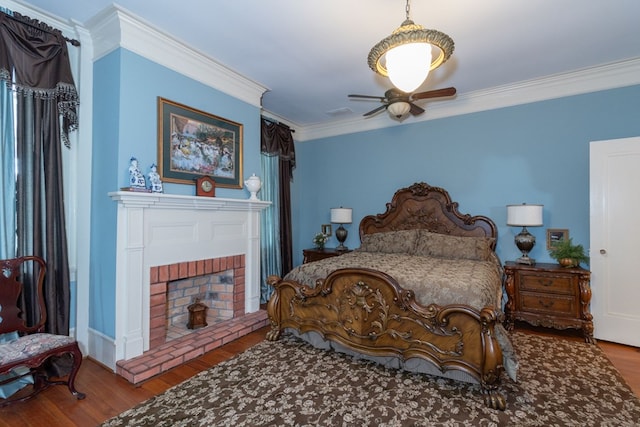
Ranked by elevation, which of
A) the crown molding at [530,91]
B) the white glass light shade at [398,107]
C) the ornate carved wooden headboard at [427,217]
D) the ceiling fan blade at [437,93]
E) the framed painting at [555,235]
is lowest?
the framed painting at [555,235]

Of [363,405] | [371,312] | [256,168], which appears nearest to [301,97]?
[256,168]

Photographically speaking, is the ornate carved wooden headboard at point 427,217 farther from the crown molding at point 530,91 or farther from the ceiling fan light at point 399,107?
the ceiling fan light at point 399,107

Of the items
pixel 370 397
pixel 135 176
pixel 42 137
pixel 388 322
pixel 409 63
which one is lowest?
pixel 370 397

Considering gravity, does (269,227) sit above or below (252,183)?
below

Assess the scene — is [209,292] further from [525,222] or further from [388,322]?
[525,222]

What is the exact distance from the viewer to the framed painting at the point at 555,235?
138 inches

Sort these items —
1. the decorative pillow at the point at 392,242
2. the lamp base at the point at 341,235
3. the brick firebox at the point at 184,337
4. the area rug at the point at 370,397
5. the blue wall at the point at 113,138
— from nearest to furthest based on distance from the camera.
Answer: the area rug at the point at 370,397 < the brick firebox at the point at 184,337 < the blue wall at the point at 113,138 < the decorative pillow at the point at 392,242 < the lamp base at the point at 341,235

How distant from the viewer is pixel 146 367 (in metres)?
2.37

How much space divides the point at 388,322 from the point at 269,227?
2740 mm

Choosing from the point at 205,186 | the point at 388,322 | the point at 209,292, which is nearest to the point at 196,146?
the point at 205,186

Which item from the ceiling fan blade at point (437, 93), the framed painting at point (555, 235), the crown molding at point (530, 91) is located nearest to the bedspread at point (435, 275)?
the framed painting at point (555, 235)

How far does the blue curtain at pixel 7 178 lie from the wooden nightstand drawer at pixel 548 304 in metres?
4.83

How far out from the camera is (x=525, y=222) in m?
3.35

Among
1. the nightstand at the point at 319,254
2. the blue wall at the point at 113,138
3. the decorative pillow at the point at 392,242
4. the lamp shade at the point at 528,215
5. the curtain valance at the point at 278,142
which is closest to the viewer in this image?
the blue wall at the point at 113,138
